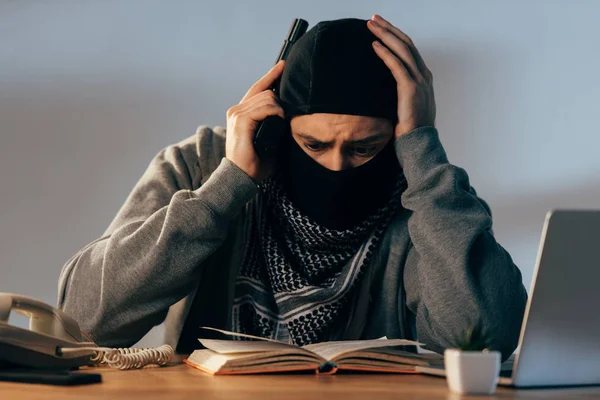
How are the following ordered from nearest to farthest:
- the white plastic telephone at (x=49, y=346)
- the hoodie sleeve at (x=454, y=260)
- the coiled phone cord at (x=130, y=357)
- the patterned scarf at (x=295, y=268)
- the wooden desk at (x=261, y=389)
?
the wooden desk at (x=261, y=389) < the white plastic telephone at (x=49, y=346) < the coiled phone cord at (x=130, y=357) < the hoodie sleeve at (x=454, y=260) < the patterned scarf at (x=295, y=268)

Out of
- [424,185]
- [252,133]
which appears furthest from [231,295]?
[424,185]

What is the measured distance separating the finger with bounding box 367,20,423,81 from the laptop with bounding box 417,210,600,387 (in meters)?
0.79

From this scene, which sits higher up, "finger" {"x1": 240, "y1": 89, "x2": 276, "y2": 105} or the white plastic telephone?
"finger" {"x1": 240, "y1": 89, "x2": 276, "y2": 105}

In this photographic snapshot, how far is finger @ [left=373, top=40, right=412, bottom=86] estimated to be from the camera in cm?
164

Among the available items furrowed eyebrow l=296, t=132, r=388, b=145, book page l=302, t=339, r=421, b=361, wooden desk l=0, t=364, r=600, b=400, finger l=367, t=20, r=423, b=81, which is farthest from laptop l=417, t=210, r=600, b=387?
finger l=367, t=20, r=423, b=81

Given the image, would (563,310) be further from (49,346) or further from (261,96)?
(261,96)

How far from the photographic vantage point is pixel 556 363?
1019 millimetres

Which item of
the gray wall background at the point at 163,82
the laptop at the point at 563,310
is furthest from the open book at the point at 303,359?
the gray wall background at the point at 163,82

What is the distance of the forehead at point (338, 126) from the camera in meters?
1.59

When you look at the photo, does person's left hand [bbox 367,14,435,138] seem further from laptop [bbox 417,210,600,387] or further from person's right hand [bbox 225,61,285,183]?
laptop [bbox 417,210,600,387]

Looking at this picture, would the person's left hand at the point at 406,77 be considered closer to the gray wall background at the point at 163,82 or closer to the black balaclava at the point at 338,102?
the black balaclava at the point at 338,102

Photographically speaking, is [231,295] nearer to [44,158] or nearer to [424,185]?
[424,185]

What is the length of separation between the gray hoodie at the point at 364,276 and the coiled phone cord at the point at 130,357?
290 millimetres

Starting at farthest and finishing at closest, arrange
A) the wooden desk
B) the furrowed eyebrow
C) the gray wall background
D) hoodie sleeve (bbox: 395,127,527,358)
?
the gray wall background
the furrowed eyebrow
hoodie sleeve (bbox: 395,127,527,358)
the wooden desk
